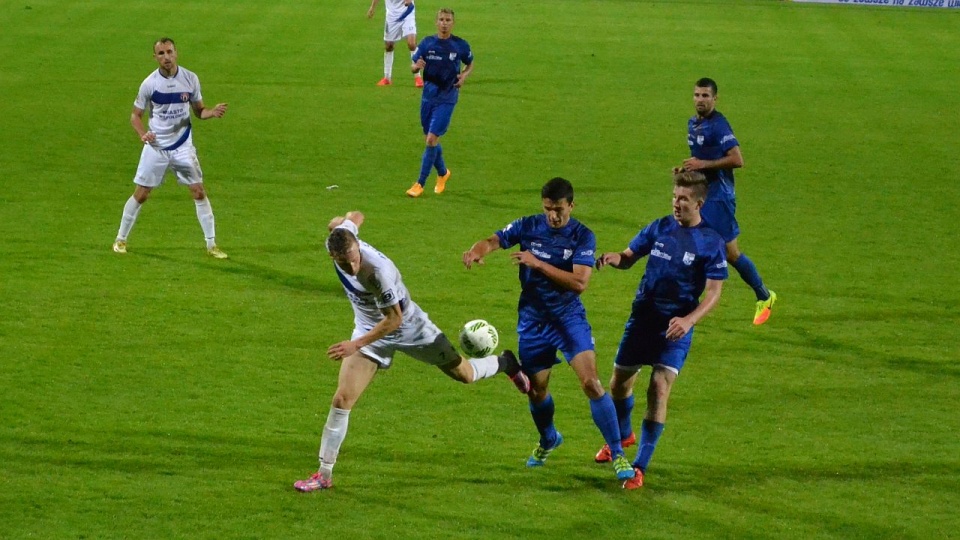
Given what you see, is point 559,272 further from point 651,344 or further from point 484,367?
point 484,367

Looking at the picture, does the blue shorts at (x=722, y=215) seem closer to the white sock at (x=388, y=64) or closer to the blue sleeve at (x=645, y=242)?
the blue sleeve at (x=645, y=242)

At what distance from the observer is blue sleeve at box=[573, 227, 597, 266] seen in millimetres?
8500

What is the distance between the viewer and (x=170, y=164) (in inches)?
539

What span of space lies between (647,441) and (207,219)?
6723 millimetres

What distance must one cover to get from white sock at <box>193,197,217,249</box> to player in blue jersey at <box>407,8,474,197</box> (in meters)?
3.64

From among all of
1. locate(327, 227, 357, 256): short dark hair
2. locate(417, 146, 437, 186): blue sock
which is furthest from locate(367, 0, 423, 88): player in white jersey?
locate(327, 227, 357, 256): short dark hair

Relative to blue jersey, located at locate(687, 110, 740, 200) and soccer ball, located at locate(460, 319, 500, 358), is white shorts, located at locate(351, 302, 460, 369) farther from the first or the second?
blue jersey, located at locate(687, 110, 740, 200)

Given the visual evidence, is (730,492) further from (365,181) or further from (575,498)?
(365,181)

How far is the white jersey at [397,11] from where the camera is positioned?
25.4 m

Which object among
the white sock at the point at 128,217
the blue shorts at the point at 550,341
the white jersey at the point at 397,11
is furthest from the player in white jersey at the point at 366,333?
the white jersey at the point at 397,11

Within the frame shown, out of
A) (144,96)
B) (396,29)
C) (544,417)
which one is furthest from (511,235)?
(396,29)

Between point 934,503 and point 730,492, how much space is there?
50.0 inches

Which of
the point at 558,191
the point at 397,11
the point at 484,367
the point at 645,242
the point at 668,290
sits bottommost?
the point at 484,367

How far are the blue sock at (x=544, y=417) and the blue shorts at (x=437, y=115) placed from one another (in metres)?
8.52
